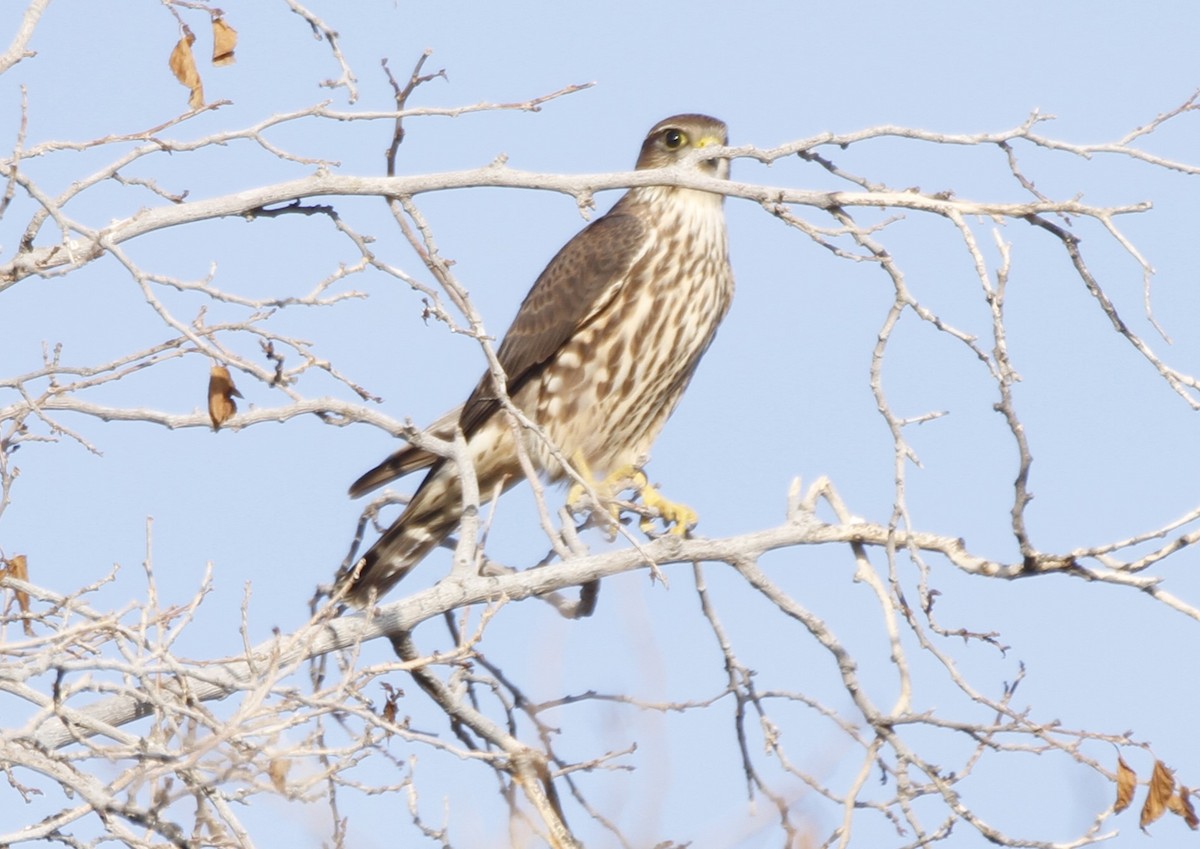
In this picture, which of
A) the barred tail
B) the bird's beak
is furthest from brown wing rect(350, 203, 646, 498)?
the barred tail

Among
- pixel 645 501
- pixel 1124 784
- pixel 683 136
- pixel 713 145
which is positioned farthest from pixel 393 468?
pixel 1124 784

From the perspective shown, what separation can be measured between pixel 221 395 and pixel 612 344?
2402 millimetres

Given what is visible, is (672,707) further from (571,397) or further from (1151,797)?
(571,397)

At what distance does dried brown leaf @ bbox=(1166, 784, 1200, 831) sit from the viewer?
10.1ft

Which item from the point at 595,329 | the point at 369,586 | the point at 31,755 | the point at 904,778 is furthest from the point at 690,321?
the point at 31,755

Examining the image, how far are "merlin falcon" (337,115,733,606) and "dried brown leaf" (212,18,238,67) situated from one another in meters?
1.83

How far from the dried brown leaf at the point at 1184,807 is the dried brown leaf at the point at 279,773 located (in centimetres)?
160

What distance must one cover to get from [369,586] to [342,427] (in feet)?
4.51

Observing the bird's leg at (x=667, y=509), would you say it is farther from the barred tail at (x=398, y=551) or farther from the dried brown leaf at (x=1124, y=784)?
the dried brown leaf at (x=1124, y=784)

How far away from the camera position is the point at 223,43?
358 centimetres

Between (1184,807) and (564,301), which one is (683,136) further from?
(1184,807)

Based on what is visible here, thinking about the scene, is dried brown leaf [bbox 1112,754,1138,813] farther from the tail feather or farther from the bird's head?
the bird's head

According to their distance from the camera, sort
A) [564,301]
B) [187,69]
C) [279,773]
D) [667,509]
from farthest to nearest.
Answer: [564,301]
[667,509]
[187,69]
[279,773]

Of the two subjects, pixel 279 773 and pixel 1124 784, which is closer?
pixel 279 773
